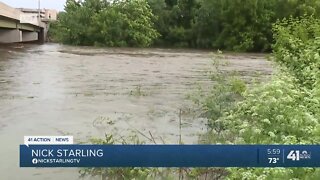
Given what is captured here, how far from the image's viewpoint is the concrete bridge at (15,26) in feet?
133

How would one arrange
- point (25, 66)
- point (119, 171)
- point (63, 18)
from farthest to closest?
point (63, 18)
point (25, 66)
point (119, 171)

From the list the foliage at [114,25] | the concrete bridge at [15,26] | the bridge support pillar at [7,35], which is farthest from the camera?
the foliage at [114,25]

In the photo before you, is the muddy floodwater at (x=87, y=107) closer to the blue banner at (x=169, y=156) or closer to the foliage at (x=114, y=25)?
the blue banner at (x=169, y=156)

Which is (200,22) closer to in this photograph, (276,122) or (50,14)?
(50,14)

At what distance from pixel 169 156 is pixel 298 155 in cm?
86

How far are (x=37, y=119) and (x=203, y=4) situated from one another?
52237mm

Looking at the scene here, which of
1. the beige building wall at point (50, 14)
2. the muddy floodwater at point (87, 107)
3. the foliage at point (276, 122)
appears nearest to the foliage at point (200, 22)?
the beige building wall at point (50, 14)

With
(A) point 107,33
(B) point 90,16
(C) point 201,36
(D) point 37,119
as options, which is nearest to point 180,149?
(D) point 37,119

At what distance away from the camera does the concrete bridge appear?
133ft

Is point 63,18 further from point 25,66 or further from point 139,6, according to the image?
point 25,66

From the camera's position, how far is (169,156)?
3.38m

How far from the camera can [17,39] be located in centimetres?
5459

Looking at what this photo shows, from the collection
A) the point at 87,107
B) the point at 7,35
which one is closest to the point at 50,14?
the point at 7,35

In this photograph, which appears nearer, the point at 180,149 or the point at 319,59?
the point at 180,149
